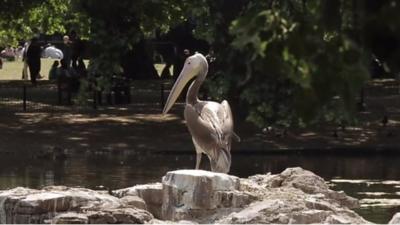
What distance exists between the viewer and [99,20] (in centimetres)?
→ 2792

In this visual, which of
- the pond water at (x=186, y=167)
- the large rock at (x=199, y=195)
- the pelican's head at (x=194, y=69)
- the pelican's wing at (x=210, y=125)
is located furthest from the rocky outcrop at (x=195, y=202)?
the pond water at (x=186, y=167)

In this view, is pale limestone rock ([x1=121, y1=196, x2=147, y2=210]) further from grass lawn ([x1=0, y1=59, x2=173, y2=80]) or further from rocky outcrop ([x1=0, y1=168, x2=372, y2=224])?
grass lawn ([x1=0, y1=59, x2=173, y2=80])

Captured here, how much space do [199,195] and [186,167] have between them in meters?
9.81

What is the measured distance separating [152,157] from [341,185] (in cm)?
630

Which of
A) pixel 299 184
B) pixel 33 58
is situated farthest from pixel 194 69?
pixel 33 58

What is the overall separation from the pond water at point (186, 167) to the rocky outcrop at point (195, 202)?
106 inches

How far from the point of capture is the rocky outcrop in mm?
12047

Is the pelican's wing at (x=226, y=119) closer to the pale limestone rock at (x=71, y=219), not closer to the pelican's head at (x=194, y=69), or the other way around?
the pelican's head at (x=194, y=69)

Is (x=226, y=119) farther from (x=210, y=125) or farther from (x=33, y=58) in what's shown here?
(x=33, y=58)

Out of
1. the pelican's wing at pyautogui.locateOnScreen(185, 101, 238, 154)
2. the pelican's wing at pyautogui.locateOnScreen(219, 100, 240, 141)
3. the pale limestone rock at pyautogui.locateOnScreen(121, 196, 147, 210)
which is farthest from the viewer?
the pelican's wing at pyautogui.locateOnScreen(219, 100, 240, 141)

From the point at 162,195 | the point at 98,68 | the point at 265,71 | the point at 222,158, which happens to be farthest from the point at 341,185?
the point at 265,71

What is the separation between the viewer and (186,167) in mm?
23469

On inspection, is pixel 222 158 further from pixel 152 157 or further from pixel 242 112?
pixel 242 112

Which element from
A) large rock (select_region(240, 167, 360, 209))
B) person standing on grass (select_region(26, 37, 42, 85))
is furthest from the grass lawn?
large rock (select_region(240, 167, 360, 209))
